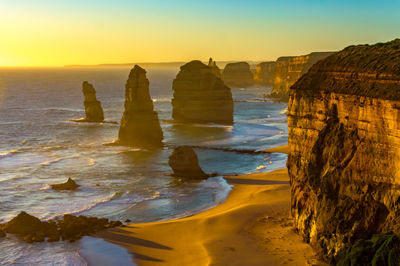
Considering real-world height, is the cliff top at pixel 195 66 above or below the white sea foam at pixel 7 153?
above

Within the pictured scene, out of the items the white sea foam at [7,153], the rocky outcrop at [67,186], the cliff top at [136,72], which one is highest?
the cliff top at [136,72]

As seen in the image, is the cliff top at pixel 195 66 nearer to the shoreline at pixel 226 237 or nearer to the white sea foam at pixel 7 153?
the white sea foam at pixel 7 153

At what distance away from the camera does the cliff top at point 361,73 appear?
20.2 metres

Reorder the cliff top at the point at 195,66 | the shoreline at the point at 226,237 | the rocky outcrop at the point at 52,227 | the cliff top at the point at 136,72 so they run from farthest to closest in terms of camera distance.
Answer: the cliff top at the point at 195,66
the cliff top at the point at 136,72
the rocky outcrop at the point at 52,227
the shoreline at the point at 226,237

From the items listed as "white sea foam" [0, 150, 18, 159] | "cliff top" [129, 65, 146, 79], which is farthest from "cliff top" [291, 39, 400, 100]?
"white sea foam" [0, 150, 18, 159]

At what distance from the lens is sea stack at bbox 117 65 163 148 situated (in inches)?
2464

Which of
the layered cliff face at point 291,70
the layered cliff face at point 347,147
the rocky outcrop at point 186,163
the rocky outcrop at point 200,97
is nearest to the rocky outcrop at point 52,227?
the layered cliff face at point 347,147

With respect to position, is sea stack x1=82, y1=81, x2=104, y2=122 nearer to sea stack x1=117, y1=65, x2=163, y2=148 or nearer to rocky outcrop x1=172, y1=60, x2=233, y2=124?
rocky outcrop x1=172, y1=60, x2=233, y2=124

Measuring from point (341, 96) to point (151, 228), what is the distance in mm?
14448

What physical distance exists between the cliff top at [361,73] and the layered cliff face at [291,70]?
108 metres

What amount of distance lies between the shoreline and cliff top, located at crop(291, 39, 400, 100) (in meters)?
8.15

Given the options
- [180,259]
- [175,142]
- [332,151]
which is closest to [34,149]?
[175,142]

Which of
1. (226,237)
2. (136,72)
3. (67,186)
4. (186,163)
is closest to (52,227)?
(226,237)

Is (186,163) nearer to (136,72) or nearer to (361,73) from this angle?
(136,72)
